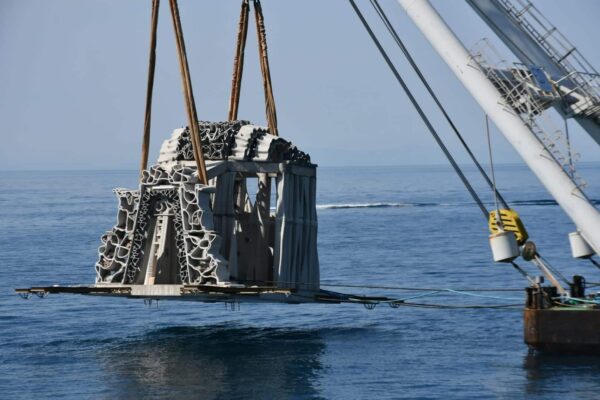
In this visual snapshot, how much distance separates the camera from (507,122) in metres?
33.9

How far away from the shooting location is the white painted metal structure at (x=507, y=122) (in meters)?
33.3

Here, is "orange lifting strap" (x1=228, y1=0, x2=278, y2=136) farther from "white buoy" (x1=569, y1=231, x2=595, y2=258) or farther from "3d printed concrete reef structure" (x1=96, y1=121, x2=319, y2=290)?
"white buoy" (x1=569, y1=231, x2=595, y2=258)

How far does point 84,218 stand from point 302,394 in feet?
313

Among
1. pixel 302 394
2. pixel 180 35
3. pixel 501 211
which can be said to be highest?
pixel 180 35

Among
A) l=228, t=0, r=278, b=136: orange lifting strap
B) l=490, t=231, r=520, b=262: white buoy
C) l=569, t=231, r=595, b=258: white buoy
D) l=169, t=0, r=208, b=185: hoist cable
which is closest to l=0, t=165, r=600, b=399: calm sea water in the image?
l=569, t=231, r=595, b=258: white buoy

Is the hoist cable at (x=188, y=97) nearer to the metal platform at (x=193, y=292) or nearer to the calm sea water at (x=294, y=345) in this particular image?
the metal platform at (x=193, y=292)

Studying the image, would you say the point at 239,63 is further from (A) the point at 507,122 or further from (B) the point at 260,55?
(A) the point at 507,122

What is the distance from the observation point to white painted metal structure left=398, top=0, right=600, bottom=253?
109ft

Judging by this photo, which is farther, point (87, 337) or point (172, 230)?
point (87, 337)

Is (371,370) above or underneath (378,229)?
underneath


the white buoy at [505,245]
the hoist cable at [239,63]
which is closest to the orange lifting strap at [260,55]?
the hoist cable at [239,63]

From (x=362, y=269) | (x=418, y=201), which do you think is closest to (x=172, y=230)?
(x=362, y=269)

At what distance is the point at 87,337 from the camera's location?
46.0 metres

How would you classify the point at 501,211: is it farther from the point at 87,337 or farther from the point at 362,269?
the point at 362,269
